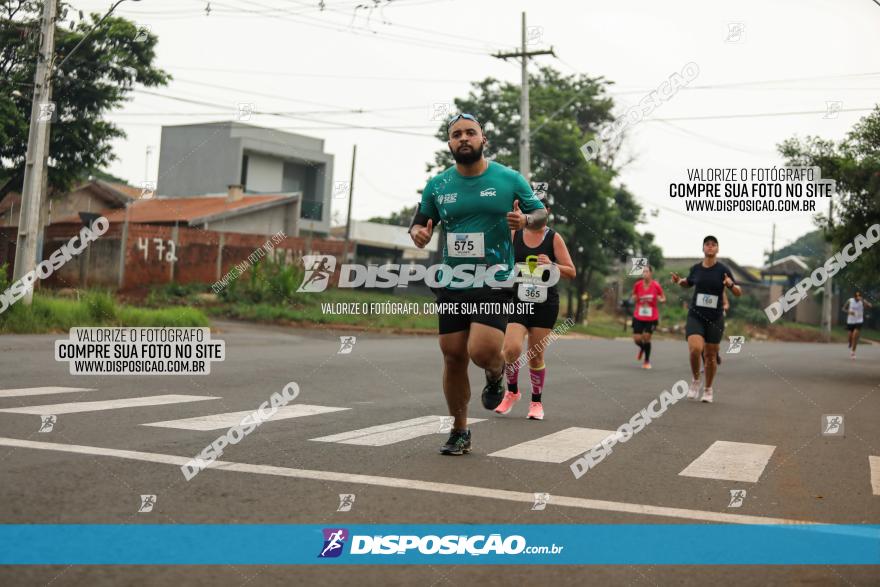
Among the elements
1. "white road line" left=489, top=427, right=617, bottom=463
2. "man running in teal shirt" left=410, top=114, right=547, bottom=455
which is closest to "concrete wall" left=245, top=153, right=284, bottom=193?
"white road line" left=489, top=427, right=617, bottom=463

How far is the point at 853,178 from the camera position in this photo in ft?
57.3

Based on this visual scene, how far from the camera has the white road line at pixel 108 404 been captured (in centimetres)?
800

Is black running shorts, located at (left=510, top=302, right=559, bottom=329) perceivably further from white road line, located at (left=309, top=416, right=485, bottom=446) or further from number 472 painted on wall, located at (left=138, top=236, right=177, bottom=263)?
number 472 painted on wall, located at (left=138, top=236, right=177, bottom=263)

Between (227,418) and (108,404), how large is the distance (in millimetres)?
1411

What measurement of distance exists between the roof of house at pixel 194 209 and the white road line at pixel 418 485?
109ft

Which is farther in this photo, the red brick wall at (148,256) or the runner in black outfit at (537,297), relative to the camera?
the red brick wall at (148,256)

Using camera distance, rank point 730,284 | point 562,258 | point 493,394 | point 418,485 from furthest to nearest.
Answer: point 730,284 → point 562,258 → point 493,394 → point 418,485

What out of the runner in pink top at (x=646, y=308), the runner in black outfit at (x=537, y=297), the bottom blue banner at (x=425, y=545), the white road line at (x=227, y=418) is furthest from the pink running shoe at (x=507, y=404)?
the runner in pink top at (x=646, y=308)

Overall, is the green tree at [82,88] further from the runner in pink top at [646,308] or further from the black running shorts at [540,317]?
the black running shorts at [540,317]

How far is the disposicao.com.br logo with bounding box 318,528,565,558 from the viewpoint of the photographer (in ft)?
13.3

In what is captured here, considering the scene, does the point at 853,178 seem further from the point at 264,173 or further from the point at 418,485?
the point at 264,173

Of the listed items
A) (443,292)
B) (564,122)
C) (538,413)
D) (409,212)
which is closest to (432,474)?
(443,292)

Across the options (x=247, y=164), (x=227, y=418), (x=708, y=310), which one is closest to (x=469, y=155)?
(x=227, y=418)

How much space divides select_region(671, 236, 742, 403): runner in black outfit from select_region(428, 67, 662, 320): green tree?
2546 centimetres
